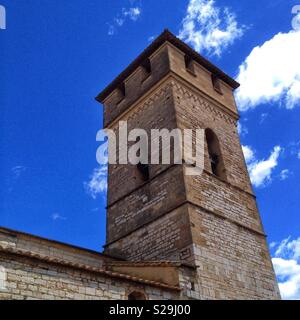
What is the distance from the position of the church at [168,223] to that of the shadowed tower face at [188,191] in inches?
1.2

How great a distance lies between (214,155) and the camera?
1236 centimetres

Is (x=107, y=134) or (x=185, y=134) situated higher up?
(x=107, y=134)

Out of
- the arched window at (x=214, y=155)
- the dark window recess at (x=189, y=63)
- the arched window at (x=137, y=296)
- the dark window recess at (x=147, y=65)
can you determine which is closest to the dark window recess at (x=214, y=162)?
the arched window at (x=214, y=155)

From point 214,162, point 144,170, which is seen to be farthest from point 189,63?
point 144,170

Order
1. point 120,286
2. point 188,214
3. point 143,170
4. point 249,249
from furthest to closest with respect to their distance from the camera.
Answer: point 143,170, point 249,249, point 188,214, point 120,286

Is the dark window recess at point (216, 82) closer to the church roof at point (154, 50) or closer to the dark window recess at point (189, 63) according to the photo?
the church roof at point (154, 50)

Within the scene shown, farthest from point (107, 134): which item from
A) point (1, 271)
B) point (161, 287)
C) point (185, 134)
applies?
point (1, 271)

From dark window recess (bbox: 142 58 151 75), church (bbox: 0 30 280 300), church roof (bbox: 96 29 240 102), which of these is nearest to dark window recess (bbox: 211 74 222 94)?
church (bbox: 0 30 280 300)

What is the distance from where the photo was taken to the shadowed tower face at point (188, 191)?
31.0ft

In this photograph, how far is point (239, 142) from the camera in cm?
1373

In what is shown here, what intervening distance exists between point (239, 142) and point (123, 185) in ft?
14.4
